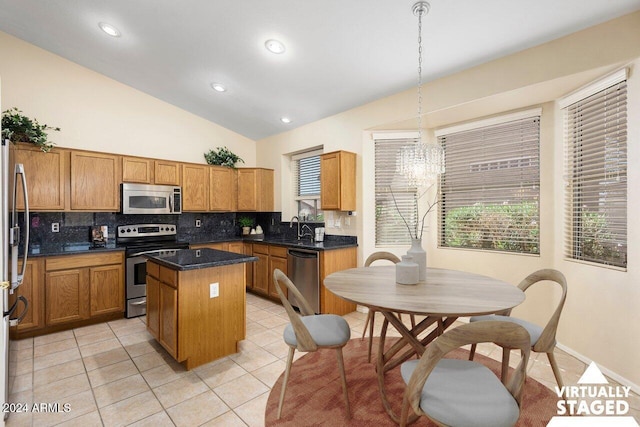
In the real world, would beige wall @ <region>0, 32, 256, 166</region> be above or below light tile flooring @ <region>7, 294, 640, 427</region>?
above

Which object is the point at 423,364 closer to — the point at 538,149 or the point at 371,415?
the point at 371,415

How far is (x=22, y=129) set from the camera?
331 cm

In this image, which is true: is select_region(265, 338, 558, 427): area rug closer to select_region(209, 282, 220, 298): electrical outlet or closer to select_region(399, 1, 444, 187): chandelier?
select_region(209, 282, 220, 298): electrical outlet

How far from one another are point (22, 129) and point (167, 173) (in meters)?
1.59

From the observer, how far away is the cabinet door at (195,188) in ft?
15.4

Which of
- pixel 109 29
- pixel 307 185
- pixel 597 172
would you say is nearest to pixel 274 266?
pixel 307 185

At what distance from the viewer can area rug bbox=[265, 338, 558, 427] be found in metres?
1.89

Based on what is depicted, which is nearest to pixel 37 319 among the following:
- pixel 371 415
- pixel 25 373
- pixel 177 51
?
pixel 25 373

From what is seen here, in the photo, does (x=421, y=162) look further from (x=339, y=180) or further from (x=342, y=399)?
(x=342, y=399)

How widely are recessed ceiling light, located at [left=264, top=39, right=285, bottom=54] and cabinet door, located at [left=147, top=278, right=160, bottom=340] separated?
2560 mm

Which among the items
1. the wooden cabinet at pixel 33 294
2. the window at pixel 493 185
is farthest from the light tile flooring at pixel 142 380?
the window at pixel 493 185

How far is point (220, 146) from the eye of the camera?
541 cm

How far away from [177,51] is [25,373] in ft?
11.3

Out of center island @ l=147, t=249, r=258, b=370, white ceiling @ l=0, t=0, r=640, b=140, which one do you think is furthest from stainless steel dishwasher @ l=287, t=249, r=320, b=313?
white ceiling @ l=0, t=0, r=640, b=140
